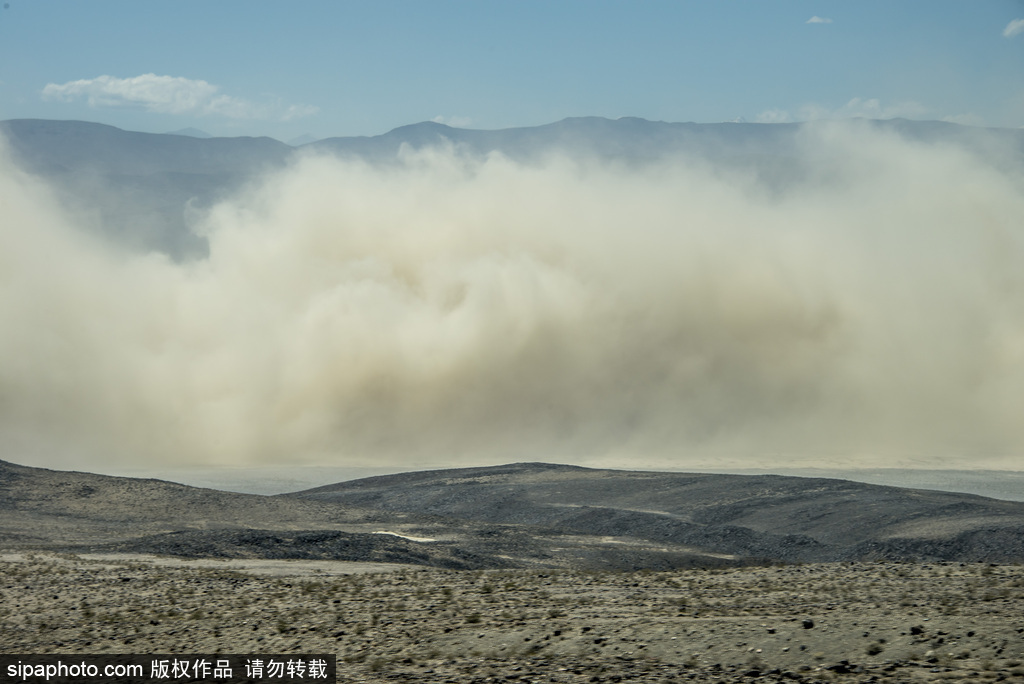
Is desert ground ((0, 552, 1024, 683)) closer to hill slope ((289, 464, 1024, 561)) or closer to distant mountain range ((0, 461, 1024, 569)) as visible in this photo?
distant mountain range ((0, 461, 1024, 569))

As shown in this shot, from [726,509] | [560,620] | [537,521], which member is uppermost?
[560,620]

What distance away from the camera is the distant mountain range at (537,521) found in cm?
3147

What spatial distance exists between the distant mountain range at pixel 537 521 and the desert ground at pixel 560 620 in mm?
8248

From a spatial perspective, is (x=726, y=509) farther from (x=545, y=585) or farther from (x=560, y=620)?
(x=560, y=620)

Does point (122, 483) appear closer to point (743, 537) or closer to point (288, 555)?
point (288, 555)

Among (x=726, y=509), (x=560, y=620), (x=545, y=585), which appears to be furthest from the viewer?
(x=726, y=509)

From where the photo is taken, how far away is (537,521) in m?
46.3

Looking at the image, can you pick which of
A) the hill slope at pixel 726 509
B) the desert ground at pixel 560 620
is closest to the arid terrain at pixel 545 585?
the desert ground at pixel 560 620

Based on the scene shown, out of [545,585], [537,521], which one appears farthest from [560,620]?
[537,521]

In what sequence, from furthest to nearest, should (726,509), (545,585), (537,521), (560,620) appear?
(537,521)
(726,509)
(545,585)
(560,620)

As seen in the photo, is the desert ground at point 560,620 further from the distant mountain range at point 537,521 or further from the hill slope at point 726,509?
the hill slope at point 726,509

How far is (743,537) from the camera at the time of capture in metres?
38.5

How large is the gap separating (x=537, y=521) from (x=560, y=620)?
107ft

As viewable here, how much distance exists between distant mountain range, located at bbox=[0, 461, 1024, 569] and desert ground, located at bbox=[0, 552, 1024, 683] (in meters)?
8.25
